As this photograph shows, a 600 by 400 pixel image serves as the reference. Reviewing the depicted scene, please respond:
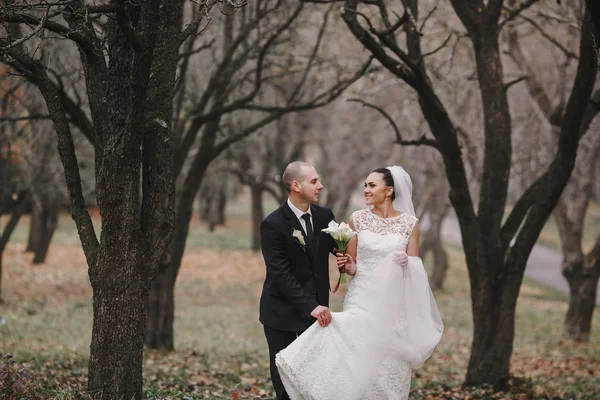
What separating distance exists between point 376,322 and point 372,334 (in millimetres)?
114

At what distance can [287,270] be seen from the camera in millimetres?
5863

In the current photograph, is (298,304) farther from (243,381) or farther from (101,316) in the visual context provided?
(243,381)

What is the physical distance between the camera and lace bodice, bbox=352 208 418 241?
20.7 ft

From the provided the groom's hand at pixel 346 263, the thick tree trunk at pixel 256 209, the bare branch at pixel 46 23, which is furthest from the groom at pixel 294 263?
the thick tree trunk at pixel 256 209

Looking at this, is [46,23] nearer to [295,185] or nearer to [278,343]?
[295,185]

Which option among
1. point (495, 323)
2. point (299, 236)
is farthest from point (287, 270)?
point (495, 323)

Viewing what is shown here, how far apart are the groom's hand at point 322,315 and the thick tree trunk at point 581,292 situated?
35.2 feet

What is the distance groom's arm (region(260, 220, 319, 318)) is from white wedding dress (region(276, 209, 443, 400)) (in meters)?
0.24

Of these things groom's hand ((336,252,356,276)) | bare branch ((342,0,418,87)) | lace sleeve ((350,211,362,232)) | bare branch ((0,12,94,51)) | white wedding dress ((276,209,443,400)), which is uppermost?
bare branch ((342,0,418,87))

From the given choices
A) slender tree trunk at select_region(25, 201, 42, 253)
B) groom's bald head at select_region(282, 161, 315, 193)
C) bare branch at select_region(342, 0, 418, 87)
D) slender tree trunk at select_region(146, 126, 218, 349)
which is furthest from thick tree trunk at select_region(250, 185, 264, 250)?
groom's bald head at select_region(282, 161, 315, 193)

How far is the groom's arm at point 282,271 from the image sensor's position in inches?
227

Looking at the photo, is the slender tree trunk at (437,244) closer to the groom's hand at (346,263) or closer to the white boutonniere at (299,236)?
the groom's hand at (346,263)

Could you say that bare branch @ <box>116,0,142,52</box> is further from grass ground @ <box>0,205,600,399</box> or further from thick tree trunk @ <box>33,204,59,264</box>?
thick tree trunk @ <box>33,204,59,264</box>

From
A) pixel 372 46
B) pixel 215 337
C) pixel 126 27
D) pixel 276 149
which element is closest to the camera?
pixel 126 27
